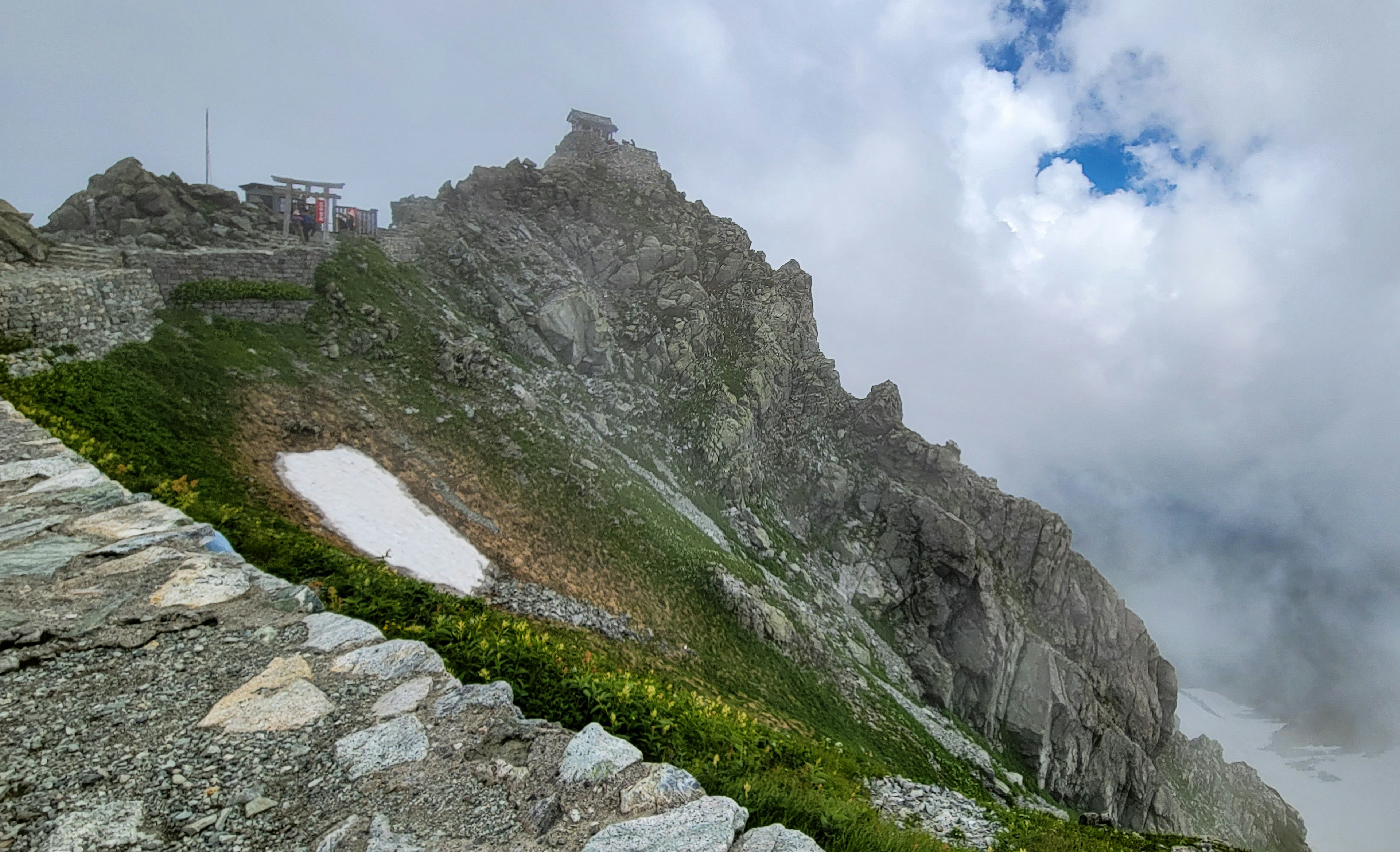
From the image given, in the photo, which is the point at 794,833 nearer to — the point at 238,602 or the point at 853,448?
the point at 238,602

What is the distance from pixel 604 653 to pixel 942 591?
1706 inches

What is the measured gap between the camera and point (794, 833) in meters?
5.22

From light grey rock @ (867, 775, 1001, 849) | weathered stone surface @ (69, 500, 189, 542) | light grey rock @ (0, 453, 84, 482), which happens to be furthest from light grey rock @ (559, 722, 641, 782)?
light grey rock @ (0, 453, 84, 482)

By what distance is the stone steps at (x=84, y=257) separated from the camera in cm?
2558

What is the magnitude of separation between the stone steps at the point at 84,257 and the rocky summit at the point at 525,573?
0.39m

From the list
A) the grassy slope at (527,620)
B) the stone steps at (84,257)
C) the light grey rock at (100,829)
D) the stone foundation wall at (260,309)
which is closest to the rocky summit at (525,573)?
the light grey rock at (100,829)

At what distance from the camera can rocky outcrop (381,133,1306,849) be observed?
154ft

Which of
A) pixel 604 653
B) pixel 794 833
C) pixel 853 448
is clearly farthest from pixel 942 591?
pixel 794 833

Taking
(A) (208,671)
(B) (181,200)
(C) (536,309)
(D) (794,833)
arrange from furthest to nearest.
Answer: (C) (536,309), (B) (181,200), (A) (208,671), (D) (794,833)

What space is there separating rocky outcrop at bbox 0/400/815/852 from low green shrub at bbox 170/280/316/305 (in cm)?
2596

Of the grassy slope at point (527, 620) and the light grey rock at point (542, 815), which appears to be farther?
the grassy slope at point (527, 620)

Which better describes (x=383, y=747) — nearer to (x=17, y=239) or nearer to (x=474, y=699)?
(x=474, y=699)

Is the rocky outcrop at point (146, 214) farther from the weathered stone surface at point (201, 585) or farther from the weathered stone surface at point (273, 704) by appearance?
the weathered stone surface at point (273, 704)

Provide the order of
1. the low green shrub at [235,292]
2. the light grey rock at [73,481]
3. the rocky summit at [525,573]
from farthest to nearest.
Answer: the low green shrub at [235,292] → the light grey rock at [73,481] → the rocky summit at [525,573]
